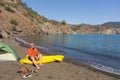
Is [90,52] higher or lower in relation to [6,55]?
lower

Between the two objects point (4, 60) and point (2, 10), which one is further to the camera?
point (2, 10)

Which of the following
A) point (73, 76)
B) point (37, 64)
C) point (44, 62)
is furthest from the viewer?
point (44, 62)

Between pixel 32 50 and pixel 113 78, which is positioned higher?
pixel 32 50

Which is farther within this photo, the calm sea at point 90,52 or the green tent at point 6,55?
the calm sea at point 90,52

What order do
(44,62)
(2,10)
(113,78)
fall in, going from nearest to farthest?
1. (113,78)
2. (44,62)
3. (2,10)

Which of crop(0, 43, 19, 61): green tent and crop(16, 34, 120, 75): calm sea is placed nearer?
crop(0, 43, 19, 61): green tent

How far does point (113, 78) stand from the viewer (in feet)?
53.2

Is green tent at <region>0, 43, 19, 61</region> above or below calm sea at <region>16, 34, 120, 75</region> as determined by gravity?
above

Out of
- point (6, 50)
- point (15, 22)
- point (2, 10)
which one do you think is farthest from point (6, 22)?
point (6, 50)

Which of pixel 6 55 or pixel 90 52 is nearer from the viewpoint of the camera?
pixel 6 55

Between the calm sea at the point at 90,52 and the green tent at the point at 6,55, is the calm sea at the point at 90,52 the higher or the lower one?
the lower one

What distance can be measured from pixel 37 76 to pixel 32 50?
13.0 ft

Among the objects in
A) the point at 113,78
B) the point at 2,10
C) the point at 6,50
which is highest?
the point at 2,10

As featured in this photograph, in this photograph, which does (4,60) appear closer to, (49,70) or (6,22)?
(49,70)
